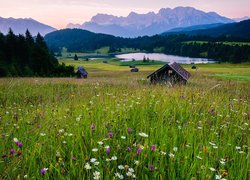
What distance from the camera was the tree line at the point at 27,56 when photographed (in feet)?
241

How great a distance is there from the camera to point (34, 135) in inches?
150

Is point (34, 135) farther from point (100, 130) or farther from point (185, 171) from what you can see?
point (185, 171)

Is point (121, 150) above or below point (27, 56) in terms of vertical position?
below

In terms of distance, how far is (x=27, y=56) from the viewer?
256 ft

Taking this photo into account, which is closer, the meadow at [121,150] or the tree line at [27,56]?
the meadow at [121,150]

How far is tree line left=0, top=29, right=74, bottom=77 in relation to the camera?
7338 cm

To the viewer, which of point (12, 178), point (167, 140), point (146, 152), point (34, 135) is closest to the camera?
point (12, 178)

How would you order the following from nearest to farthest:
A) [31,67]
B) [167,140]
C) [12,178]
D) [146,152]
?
[12,178] → [146,152] → [167,140] → [31,67]

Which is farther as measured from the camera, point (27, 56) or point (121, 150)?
point (27, 56)

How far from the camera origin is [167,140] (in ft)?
11.5

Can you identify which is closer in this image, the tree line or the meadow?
the meadow

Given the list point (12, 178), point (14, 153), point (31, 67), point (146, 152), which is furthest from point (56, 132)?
point (31, 67)

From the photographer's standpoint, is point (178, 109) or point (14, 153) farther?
point (178, 109)

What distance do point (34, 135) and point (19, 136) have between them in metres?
0.25
